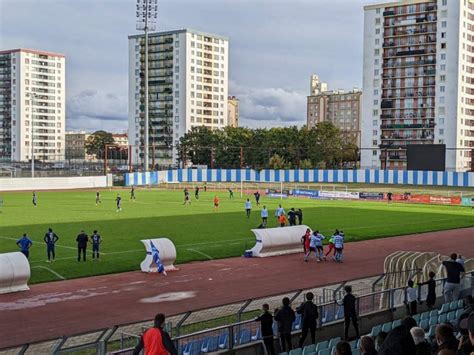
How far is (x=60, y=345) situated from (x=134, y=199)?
56.3 metres

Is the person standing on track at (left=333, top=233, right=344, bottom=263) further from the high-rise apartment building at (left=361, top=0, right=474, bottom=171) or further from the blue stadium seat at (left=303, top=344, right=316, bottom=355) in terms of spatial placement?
the high-rise apartment building at (left=361, top=0, right=474, bottom=171)

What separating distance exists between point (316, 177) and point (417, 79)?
41.1 metres

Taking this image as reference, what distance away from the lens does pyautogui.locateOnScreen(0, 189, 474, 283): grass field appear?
94.1 feet

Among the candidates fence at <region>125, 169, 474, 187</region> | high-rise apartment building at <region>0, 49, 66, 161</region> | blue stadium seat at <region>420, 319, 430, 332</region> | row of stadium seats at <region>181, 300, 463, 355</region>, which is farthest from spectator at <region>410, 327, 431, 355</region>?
high-rise apartment building at <region>0, 49, 66, 161</region>

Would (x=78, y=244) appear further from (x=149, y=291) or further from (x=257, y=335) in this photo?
(x=257, y=335)

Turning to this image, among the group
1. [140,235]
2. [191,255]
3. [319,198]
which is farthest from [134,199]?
[191,255]

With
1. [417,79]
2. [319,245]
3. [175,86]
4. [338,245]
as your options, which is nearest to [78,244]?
[319,245]

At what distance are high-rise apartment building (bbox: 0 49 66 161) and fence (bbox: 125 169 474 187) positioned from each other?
10263 cm

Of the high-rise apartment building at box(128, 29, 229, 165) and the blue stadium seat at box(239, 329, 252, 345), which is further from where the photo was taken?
the high-rise apartment building at box(128, 29, 229, 165)

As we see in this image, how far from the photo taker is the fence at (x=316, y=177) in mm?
83562

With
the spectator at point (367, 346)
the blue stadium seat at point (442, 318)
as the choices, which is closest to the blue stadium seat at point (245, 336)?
the blue stadium seat at point (442, 318)

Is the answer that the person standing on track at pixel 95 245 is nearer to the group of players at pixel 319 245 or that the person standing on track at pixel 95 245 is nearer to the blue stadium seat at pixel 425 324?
the group of players at pixel 319 245

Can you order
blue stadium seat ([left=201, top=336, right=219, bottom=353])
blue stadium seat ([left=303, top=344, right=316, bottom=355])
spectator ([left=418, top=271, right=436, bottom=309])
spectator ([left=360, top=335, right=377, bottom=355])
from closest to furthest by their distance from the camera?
1. spectator ([left=360, top=335, right=377, bottom=355])
2. blue stadium seat ([left=303, top=344, right=316, bottom=355])
3. blue stadium seat ([left=201, top=336, right=219, bottom=353])
4. spectator ([left=418, top=271, right=436, bottom=309])

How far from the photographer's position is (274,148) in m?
119
